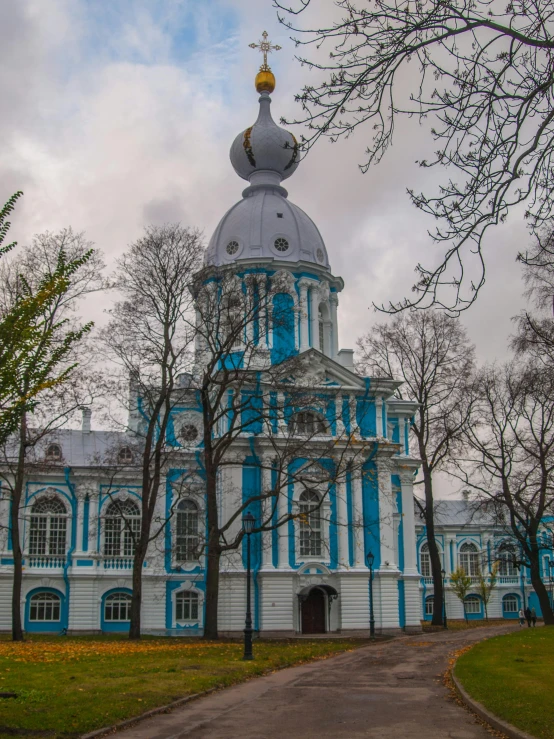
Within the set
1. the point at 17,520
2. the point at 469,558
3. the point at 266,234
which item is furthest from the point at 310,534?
the point at 469,558

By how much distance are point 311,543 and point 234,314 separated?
37.7ft

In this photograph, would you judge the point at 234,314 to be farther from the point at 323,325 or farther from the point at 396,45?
the point at 396,45

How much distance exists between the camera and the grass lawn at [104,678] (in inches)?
389

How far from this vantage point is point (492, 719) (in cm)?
1021

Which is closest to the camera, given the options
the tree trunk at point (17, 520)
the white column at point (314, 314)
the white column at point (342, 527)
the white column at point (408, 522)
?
the tree trunk at point (17, 520)

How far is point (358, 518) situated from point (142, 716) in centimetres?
2537

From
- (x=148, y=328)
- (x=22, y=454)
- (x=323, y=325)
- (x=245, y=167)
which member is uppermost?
(x=245, y=167)

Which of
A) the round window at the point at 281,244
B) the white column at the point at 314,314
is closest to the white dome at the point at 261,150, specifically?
the round window at the point at 281,244

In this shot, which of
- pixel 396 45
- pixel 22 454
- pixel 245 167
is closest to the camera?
pixel 396 45

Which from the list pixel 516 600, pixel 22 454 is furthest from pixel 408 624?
pixel 516 600

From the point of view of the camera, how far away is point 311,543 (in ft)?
116

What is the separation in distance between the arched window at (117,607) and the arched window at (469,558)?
29.7 m

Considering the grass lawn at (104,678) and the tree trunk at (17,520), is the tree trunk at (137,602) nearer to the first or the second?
the tree trunk at (17,520)

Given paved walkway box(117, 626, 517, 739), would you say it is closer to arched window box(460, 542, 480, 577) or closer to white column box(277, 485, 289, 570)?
white column box(277, 485, 289, 570)
